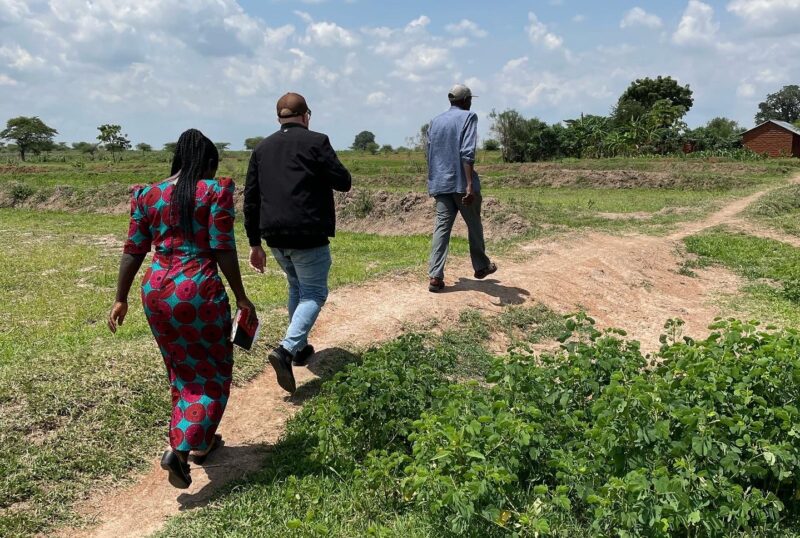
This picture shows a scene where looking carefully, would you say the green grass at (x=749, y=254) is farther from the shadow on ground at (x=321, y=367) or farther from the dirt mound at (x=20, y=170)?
the dirt mound at (x=20, y=170)

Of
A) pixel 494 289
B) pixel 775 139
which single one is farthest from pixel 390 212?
pixel 775 139

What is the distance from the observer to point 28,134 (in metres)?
57.8

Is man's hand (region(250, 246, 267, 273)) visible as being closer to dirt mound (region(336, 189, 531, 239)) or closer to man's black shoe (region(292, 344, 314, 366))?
man's black shoe (region(292, 344, 314, 366))

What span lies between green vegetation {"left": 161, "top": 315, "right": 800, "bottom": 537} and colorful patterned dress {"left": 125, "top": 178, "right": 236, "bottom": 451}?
20.1 inches

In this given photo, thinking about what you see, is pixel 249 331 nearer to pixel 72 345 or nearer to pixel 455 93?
pixel 72 345

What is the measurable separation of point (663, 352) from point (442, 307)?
2.54 m

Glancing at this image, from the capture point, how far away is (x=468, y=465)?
9.50 feet

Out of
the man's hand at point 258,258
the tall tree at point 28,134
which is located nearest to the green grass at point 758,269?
the man's hand at point 258,258

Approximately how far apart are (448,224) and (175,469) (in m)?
3.90

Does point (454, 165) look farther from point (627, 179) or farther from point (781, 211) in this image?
point (627, 179)

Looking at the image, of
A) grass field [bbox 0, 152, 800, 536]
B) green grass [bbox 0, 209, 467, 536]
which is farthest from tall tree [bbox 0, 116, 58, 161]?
green grass [bbox 0, 209, 467, 536]

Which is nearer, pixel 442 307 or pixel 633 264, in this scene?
pixel 442 307

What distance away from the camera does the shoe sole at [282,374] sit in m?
3.95

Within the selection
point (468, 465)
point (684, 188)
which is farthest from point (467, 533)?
point (684, 188)
